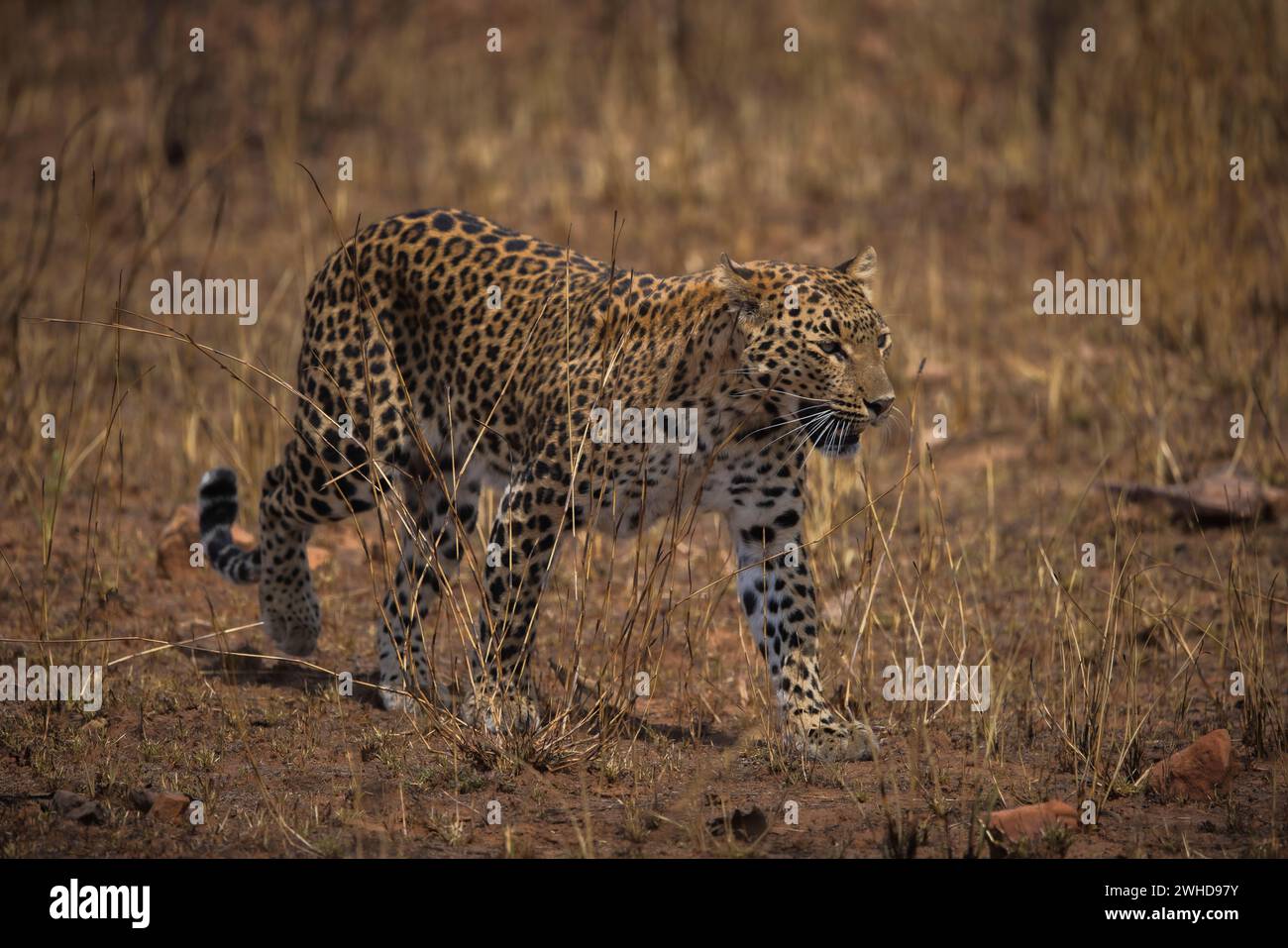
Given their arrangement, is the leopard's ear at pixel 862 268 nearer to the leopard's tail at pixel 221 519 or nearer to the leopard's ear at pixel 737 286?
the leopard's ear at pixel 737 286

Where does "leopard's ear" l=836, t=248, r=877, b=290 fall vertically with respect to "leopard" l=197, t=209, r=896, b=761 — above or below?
above

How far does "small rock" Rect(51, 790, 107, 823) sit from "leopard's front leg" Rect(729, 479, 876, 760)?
2125mm

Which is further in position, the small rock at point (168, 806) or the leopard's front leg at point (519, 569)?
the leopard's front leg at point (519, 569)

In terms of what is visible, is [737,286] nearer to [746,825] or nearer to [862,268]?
[862,268]

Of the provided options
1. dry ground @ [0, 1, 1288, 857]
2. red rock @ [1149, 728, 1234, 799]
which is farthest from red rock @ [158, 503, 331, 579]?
red rock @ [1149, 728, 1234, 799]

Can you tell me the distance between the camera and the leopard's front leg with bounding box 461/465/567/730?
18.2 ft

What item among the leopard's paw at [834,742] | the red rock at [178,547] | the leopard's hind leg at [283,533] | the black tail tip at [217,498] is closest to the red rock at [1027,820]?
the leopard's paw at [834,742]

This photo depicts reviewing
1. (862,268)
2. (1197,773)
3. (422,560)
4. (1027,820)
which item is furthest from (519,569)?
(1197,773)

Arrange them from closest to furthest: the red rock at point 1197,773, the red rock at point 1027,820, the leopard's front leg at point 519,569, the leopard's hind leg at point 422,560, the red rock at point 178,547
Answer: the red rock at point 1027,820, the red rock at point 1197,773, the leopard's front leg at point 519,569, the leopard's hind leg at point 422,560, the red rock at point 178,547

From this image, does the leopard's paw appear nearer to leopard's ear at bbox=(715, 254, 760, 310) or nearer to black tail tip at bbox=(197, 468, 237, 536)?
leopard's ear at bbox=(715, 254, 760, 310)

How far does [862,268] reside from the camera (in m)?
5.87

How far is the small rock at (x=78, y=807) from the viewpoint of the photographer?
4.82 metres

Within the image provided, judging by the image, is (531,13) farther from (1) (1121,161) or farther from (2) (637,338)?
(2) (637,338)
